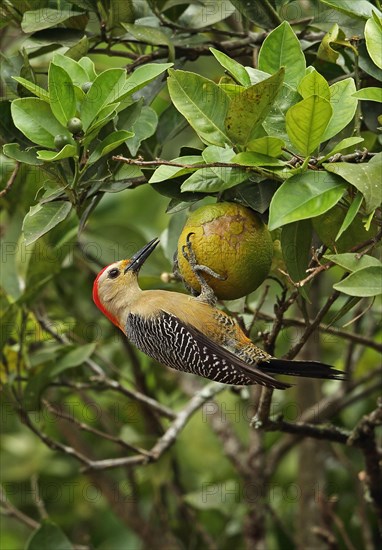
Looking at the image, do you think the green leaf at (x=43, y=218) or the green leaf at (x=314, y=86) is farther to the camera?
the green leaf at (x=43, y=218)

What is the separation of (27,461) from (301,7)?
238 centimetres

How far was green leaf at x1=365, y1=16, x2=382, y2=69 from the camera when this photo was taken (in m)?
2.05

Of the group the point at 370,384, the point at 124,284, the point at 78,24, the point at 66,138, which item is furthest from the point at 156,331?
the point at 370,384

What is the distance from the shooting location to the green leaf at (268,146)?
1.99m

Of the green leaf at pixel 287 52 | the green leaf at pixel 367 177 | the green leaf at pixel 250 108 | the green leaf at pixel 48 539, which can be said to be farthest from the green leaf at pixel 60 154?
the green leaf at pixel 48 539

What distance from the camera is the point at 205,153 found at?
2037 millimetres

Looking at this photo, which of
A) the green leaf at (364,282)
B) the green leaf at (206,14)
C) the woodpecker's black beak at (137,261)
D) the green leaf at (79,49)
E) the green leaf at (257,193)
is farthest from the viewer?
the woodpecker's black beak at (137,261)

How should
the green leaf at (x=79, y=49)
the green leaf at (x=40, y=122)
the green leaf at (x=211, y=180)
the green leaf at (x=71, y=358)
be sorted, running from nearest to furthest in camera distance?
1. the green leaf at (x=211, y=180)
2. the green leaf at (x=40, y=122)
3. the green leaf at (x=79, y=49)
4. the green leaf at (x=71, y=358)

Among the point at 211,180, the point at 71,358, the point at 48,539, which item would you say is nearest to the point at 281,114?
the point at 211,180

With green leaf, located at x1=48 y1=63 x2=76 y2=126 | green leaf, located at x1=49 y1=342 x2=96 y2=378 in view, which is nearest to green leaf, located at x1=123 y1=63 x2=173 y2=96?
green leaf, located at x1=48 y1=63 x2=76 y2=126

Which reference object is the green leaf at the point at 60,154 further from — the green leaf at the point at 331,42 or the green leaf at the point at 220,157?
the green leaf at the point at 331,42

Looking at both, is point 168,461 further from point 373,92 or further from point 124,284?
point 373,92

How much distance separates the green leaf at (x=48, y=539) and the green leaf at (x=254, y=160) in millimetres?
1528

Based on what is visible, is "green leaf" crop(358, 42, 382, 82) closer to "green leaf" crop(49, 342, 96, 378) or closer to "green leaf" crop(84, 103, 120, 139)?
"green leaf" crop(84, 103, 120, 139)
